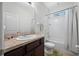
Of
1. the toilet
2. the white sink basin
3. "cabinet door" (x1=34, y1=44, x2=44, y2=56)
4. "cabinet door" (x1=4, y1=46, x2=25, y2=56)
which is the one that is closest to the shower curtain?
the toilet

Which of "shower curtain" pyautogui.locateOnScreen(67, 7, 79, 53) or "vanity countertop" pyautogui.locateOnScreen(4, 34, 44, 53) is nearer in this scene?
"vanity countertop" pyautogui.locateOnScreen(4, 34, 44, 53)

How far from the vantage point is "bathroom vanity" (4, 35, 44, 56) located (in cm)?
82

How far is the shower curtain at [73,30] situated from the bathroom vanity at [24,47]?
366mm

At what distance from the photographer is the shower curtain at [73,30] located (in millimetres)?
1035

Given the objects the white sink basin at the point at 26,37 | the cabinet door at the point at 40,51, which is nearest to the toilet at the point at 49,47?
the cabinet door at the point at 40,51

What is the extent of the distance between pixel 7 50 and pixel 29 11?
1.78ft

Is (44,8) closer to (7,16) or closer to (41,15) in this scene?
(41,15)

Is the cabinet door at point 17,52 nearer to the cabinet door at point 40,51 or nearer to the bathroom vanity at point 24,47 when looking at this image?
the bathroom vanity at point 24,47

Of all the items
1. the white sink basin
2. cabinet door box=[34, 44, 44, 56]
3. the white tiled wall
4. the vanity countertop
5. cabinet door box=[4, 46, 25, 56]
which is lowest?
cabinet door box=[34, 44, 44, 56]

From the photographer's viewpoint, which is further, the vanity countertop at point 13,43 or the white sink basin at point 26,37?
the white sink basin at point 26,37

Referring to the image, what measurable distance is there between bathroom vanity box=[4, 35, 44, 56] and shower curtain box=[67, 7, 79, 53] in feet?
1.20

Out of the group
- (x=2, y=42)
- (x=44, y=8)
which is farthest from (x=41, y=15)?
(x=2, y=42)

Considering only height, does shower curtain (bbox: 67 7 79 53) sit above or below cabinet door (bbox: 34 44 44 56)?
above

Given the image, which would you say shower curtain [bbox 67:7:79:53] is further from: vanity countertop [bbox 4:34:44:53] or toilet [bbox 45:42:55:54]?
vanity countertop [bbox 4:34:44:53]
